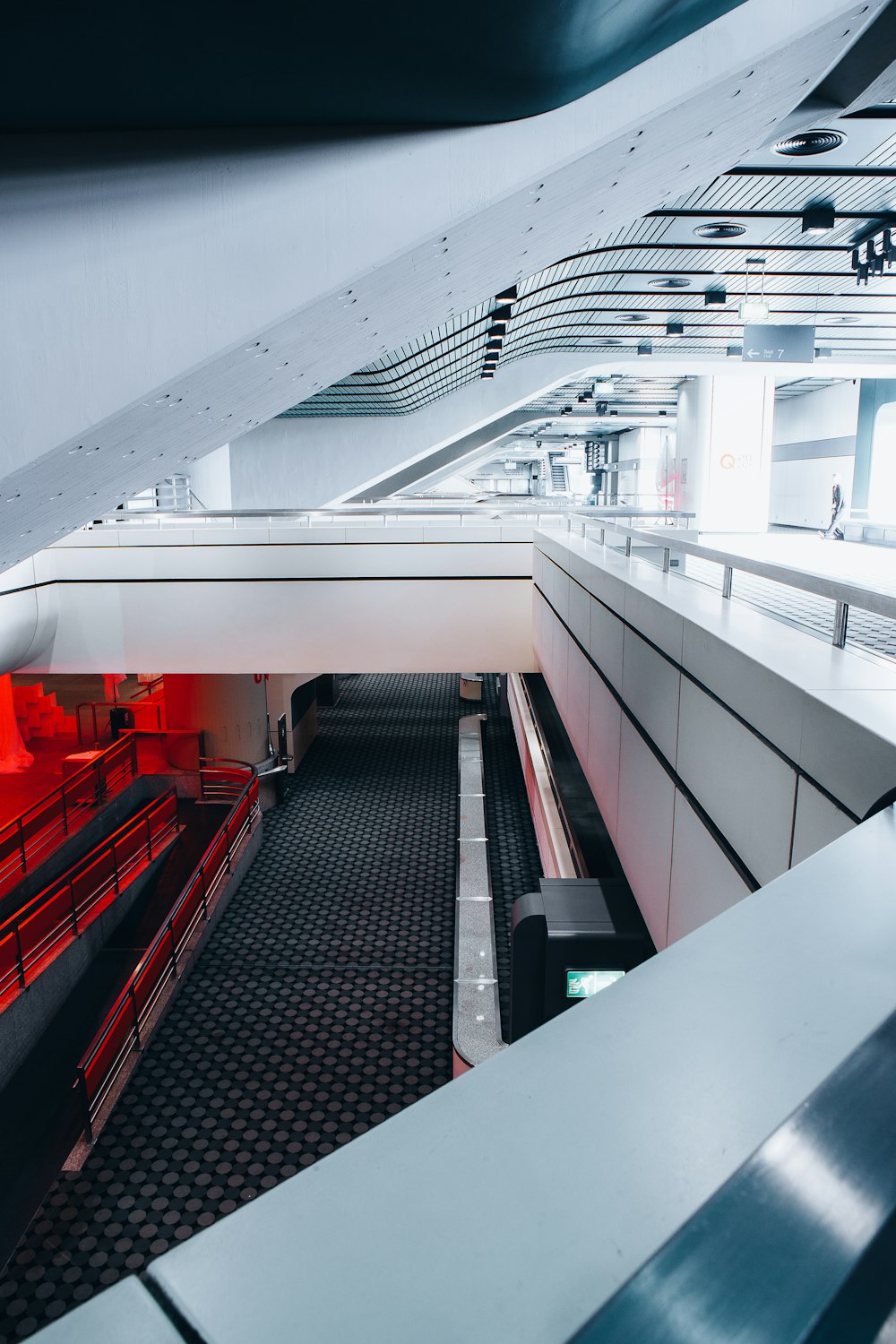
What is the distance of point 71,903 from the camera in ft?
40.1

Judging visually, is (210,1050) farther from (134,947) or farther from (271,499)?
(271,499)

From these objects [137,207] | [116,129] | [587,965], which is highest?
[116,129]

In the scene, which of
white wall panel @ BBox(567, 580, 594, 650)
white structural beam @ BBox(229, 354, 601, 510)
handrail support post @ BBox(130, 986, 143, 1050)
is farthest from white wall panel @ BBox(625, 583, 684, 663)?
white structural beam @ BBox(229, 354, 601, 510)

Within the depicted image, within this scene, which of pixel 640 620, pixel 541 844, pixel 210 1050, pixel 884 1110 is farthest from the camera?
pixel 541 844

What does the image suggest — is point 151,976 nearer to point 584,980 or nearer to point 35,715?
point 584,980

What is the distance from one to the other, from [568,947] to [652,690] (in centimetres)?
233

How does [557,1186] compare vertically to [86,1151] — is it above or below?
above

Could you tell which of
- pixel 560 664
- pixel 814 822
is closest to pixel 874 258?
A: pixel 560 664

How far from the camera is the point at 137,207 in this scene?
137 inches

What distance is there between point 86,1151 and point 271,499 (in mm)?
20207

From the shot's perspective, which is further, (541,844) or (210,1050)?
(541,844)

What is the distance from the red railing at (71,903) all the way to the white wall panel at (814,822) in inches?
354

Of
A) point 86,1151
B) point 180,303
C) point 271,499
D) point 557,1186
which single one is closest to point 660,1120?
point 557,1186

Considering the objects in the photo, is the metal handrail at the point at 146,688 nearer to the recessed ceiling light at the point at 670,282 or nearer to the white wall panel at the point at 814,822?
the recessed ceiling light at the point at 670,282
